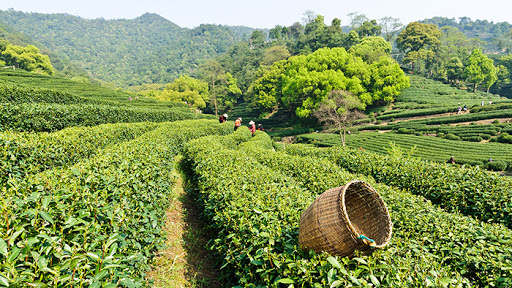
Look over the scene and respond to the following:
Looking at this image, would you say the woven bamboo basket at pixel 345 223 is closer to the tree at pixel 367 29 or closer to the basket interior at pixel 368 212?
the basket interior at pixel 368 212

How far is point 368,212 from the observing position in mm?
2889

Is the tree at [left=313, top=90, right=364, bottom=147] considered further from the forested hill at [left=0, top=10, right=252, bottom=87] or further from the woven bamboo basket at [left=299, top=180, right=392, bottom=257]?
the forested hill at [left=0, top=10, right=252, bottom=87]

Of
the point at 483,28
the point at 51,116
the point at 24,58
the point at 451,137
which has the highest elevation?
the point at 483,28

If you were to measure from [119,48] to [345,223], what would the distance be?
200785mm

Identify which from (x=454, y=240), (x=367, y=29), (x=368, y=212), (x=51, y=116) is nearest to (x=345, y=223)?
(x=368, y=212)

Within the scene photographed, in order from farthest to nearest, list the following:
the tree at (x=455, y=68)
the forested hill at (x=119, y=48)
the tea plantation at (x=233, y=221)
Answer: the forested hill at (x=119, y=48), the tree at (x=455, y=68), the tea plantation at (x=233, y=221)

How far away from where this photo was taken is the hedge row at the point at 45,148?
487 centimetres

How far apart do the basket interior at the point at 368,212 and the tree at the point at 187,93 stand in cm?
5092

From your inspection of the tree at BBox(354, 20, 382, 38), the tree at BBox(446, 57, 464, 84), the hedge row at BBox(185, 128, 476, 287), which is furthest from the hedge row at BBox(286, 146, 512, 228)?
the tree at BBox(354, 20, 382, 38)

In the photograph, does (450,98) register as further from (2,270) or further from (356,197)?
(2,270)

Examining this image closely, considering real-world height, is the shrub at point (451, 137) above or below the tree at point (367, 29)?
below

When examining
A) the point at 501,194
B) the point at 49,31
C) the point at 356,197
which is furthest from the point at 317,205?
the point at 49,31

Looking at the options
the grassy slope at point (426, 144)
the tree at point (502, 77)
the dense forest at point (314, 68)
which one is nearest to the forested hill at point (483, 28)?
the dense forest at point (314, 68)

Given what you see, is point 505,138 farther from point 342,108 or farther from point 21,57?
point 21,57
